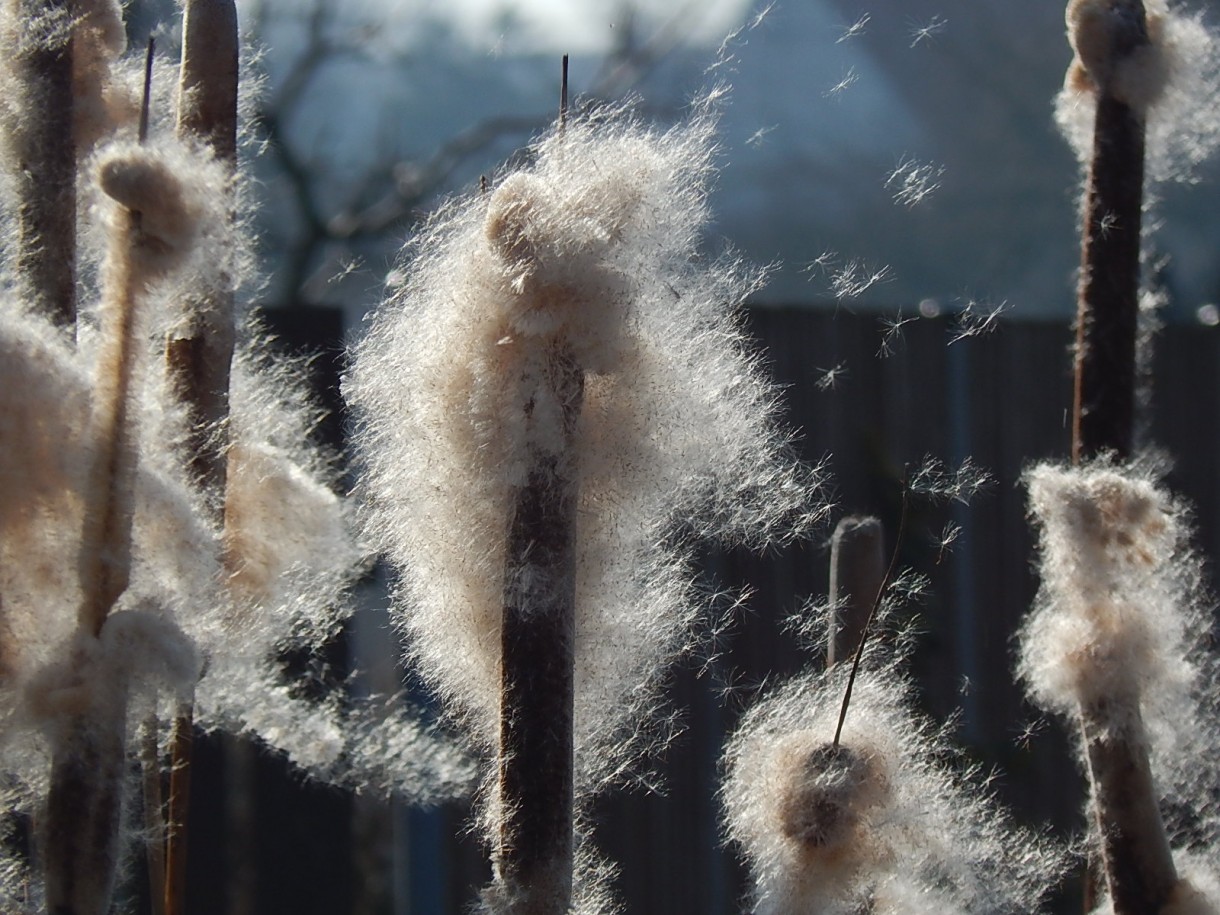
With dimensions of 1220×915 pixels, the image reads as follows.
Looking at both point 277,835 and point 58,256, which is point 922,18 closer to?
point 58,256

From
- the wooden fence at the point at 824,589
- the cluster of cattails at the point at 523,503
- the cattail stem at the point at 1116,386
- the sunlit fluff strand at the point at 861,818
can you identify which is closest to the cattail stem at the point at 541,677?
the cluster of cattails at the point at 523,503

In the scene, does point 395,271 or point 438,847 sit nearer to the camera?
point 395,271

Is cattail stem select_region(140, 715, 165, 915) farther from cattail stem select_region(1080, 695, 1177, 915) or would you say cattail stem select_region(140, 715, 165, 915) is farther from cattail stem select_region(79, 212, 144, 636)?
cattail stem select_region(1080, 695, 1177, 915)

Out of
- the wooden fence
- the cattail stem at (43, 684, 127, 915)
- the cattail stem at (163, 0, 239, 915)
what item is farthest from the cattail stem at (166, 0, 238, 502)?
the wooden fence

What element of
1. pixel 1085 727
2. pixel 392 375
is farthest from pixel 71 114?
pixel 1085 727

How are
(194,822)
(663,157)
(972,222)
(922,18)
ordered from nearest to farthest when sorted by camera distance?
(663,157)
(922,18)
(194,822)
(972,222)

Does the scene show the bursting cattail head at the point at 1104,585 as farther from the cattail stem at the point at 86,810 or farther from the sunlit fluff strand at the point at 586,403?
the cattail stem at the point at 86,810

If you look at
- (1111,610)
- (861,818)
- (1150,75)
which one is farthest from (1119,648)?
(1150,75)
